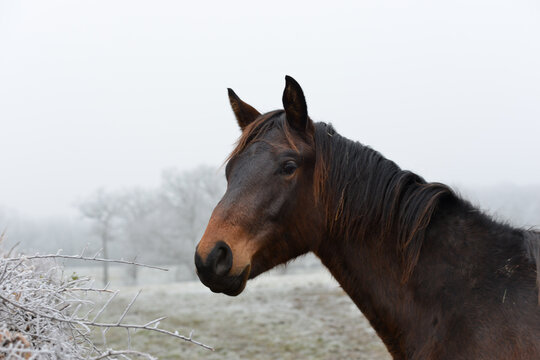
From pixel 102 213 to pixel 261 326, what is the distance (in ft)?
98.9

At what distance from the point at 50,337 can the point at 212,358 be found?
657 cm

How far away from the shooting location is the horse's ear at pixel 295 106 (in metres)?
2.54

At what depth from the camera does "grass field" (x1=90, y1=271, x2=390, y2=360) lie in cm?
792

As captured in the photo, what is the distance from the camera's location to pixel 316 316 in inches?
430

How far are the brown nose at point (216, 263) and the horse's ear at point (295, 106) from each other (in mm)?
901

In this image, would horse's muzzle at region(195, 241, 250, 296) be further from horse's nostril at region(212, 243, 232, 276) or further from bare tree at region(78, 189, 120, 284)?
bare tree at region(78, 189, 120, 284)

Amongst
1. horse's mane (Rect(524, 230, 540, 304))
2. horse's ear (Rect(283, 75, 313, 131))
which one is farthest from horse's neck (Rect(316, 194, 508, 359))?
horse's ear (Rect(283, 75, 313, 131))

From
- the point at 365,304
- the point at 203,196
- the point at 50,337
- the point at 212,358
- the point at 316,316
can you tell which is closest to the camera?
the point at 50,337

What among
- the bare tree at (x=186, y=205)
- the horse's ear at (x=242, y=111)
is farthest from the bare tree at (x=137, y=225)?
the horse's ear at (x=242, y=111)

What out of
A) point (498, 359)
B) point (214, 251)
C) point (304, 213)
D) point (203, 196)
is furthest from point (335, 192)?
point (203, 196)

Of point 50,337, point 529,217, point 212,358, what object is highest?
point 529,217

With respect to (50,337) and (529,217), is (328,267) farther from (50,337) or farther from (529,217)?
(529,217)

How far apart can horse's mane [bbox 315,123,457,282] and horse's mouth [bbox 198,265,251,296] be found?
0.63m

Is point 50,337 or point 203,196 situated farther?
point 203,196
